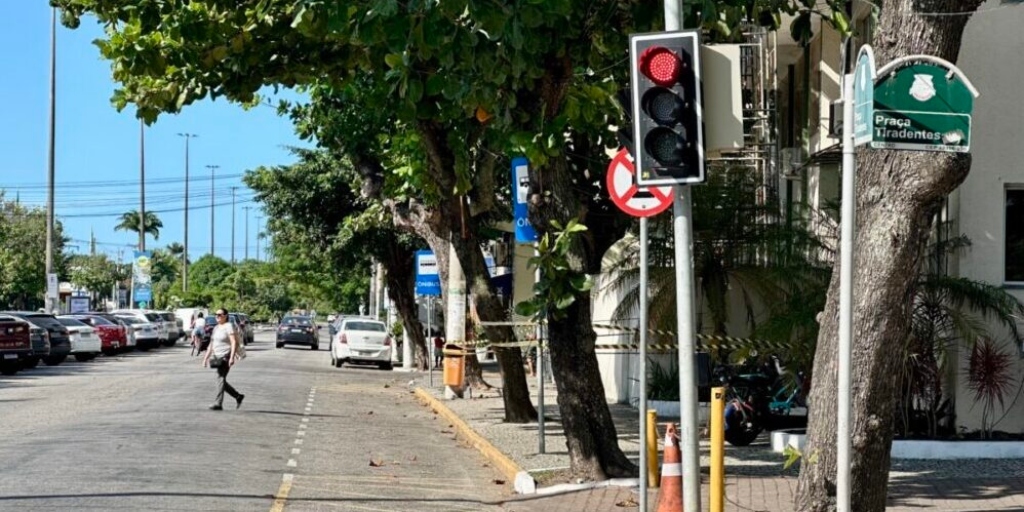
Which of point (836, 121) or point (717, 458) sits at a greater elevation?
point (836, 121)

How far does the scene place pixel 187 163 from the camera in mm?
108938

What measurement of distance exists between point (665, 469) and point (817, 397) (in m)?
1.50

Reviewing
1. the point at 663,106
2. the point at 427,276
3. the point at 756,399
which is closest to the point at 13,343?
the point at 427,276

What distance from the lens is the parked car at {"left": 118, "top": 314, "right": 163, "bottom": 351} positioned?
180ft

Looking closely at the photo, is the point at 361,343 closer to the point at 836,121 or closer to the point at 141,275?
the point at 836,121

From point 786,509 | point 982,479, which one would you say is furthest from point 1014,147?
point 786,509

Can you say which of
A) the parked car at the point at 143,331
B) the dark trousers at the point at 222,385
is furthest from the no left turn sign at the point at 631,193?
the parked car at the point at 143,331

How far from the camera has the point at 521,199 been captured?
15961 mm

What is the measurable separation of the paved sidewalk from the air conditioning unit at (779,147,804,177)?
5621 mm

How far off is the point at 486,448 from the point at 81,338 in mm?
29235

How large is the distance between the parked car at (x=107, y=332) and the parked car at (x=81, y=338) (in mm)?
1607

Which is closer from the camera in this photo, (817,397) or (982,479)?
(817,397)

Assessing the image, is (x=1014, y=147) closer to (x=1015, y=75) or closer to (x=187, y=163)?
(x=1015, y=75)

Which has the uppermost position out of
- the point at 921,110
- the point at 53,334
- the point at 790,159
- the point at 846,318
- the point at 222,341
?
the point at 790,159
